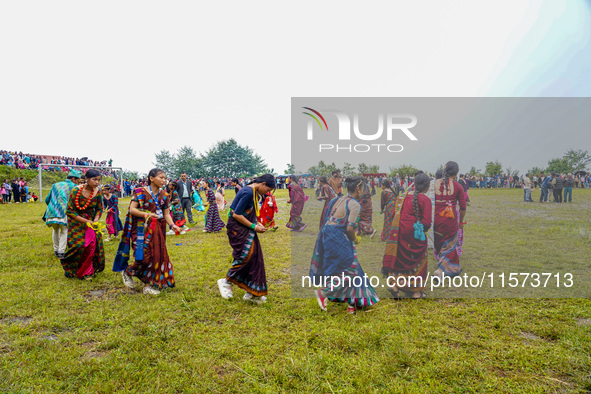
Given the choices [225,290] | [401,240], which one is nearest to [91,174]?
[225,290]

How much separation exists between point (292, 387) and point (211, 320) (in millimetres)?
1543

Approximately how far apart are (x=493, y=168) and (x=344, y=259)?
327cm

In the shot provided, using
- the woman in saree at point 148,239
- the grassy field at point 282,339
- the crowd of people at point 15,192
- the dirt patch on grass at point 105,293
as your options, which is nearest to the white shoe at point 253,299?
the grassy field at point 282,339

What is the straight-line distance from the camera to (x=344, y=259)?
4133 millimetres

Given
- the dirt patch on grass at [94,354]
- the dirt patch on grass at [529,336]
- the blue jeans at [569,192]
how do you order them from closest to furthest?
the dirt patch on grass at [94,354] → the dirt patch on grass at [529,336] → the blue jeans at [569,192]

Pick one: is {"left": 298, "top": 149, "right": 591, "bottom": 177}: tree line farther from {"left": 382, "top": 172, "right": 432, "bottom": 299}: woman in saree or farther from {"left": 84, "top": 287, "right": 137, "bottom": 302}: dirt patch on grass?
{"left": 84, "top": 287, "right": 137, "bottom": 302}: dirt patch on grass

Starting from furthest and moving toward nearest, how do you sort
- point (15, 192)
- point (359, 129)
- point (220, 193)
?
point (15, 192), point (220, 193), point (359, 129)

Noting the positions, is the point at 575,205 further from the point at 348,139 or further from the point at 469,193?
the point at 348,139

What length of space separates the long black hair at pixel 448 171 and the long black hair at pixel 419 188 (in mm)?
801

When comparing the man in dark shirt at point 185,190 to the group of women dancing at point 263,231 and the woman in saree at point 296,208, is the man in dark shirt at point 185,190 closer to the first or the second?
the woman in saree at point 296,208

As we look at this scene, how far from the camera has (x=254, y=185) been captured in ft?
14.4

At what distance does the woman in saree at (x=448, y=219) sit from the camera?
5.34 m

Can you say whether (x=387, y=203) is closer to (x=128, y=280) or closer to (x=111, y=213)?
(x=128, y=280)

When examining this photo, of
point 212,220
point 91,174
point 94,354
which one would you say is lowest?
point 94,354
